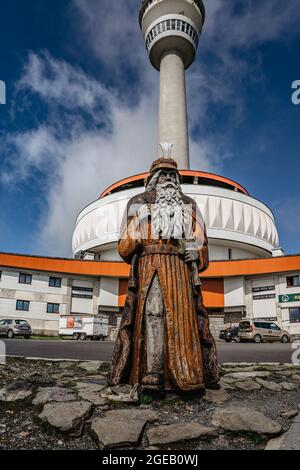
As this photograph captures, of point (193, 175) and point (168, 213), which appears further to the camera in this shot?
point (193, 175)

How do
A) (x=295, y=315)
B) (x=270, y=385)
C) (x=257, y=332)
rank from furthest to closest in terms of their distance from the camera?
(x=295, y=315) → (x=257, y=332) → (x=270, y=385)

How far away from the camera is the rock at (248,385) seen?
183 inches

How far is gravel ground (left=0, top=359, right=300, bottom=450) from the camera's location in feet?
9.20

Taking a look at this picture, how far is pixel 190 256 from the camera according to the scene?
15.0 feet

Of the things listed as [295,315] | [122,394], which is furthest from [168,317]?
[295,315]

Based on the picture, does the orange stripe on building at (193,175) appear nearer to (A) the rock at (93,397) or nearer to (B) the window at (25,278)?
(B) the window at (25,278)

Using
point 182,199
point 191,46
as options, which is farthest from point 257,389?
point 191,46

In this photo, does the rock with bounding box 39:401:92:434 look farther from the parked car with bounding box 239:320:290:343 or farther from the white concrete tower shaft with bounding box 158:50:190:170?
the white concrete tower shaft with bounding box 158:50:190:170

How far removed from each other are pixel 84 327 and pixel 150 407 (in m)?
22.1

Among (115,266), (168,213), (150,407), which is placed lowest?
(150,407)

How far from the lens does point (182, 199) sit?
5.11m

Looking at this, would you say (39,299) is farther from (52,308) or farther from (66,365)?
(66,365)

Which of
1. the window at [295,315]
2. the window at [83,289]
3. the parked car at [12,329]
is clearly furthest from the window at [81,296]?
the window at [295,315]
